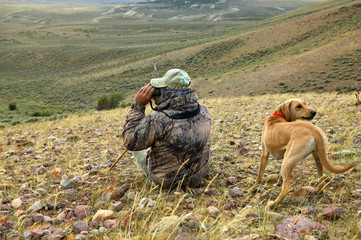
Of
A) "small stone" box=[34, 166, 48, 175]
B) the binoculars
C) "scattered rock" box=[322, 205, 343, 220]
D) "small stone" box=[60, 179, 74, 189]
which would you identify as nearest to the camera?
"scattered rock" box=[322, 205, 343, 220]

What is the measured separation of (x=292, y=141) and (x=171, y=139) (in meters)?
1.42

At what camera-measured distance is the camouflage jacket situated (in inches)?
139

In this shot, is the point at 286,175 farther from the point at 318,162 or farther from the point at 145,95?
the point at 145,95

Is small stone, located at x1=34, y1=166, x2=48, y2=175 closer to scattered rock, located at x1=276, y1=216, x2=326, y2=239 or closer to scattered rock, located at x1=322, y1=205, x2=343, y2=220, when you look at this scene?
scattered rock, located at x1=276, y1=216, x2=326, y2=239

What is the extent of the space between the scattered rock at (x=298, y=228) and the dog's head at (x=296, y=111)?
5.75 feet

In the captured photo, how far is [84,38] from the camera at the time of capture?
87375 mm

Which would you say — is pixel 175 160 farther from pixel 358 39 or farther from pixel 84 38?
pixel 84 38

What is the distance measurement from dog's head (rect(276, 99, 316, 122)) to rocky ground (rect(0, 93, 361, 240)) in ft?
2.63

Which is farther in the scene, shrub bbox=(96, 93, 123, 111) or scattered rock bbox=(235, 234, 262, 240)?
shrub bbox=(96, 93, 123, 111)

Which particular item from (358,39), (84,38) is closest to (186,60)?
(358,39)

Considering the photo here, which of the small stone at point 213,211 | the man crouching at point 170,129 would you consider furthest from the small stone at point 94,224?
the small stone at point 213,211

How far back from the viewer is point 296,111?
4039 millimetres

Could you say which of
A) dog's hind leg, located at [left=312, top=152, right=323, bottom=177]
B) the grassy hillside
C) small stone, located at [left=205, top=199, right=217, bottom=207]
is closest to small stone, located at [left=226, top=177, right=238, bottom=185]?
small stone, located at [left=205, top=199, right=217, bottom=207]

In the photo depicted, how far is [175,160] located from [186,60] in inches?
1701
